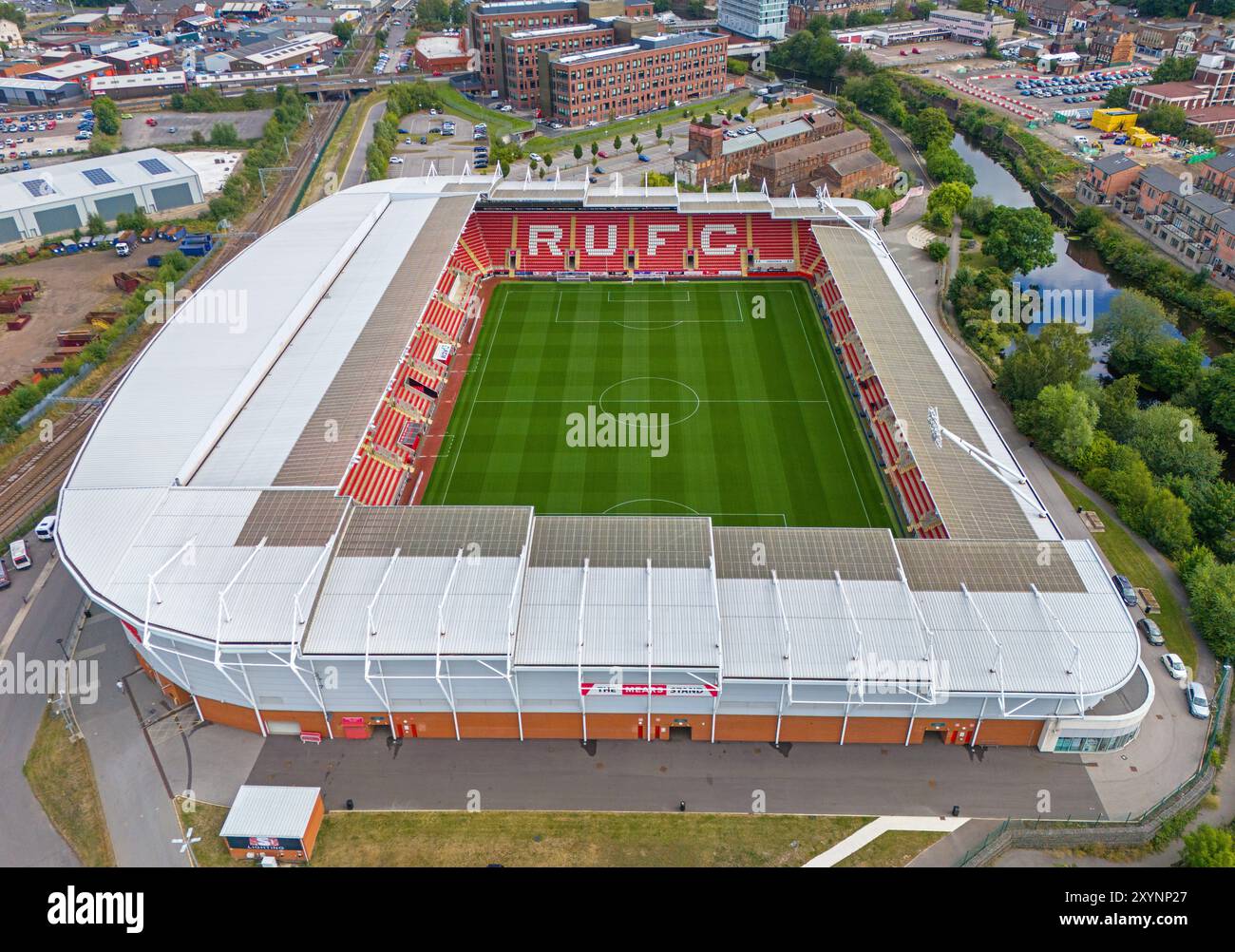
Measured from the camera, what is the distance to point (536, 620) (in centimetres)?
3509

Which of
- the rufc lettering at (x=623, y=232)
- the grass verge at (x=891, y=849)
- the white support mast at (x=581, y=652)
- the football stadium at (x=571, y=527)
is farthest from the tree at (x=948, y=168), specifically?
the grass verge at (x=891, y=849)

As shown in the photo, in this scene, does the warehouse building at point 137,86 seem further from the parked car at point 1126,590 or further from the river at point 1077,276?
the parked car at point 1126,590

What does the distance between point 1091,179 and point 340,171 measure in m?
92.2

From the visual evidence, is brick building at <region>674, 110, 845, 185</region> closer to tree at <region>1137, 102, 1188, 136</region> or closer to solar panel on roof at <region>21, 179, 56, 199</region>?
tree at <region>1137, 102, 1188, 136</region>

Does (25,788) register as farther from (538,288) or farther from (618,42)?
(618,42)

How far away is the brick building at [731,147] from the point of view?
96062mm

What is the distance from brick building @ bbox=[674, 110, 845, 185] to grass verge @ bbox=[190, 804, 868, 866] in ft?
254

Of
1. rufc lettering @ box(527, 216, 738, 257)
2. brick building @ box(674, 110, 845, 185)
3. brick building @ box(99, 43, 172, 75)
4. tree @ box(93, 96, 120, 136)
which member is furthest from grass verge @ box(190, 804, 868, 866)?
brick building @ box(99, 43, 172, 75)

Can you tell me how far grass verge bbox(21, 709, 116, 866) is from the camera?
32.0 meters

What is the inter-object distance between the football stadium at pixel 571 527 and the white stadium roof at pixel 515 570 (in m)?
0.15

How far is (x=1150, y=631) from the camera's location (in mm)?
40125

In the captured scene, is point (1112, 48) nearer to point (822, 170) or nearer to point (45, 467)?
point (822, 170)

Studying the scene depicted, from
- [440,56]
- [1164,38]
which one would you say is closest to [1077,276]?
[1164,38]

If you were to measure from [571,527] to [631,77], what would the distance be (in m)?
105
